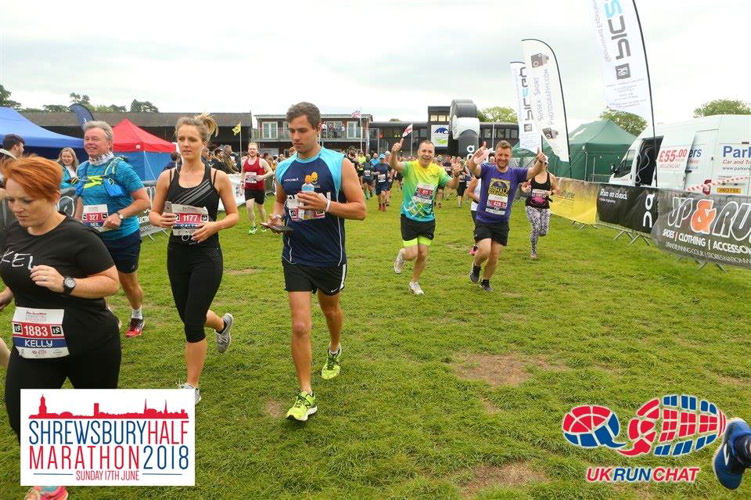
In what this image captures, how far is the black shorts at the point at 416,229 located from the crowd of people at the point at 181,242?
0.01 m

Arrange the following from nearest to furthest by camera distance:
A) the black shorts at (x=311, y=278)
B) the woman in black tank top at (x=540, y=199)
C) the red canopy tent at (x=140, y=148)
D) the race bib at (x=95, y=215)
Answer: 1. the black shorts at (x=311, y=278)
2. the race bib at (x=95, y=215)
3. the woman in black tank top at (x=540, y=199)
4. the red canopy tent at (x=140, y=148)

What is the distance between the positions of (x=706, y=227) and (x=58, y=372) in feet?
30.1

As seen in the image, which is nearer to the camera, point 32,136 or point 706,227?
point 706,227

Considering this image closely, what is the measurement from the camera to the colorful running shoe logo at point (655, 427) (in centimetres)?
300

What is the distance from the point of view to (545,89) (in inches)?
471

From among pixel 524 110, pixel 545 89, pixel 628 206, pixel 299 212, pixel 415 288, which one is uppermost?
pixel 545 89

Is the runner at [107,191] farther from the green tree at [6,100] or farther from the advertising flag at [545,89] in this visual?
the green tree at [6,100]

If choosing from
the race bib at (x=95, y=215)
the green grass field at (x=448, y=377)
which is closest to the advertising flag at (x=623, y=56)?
the green grass field at (x=448, y=377)

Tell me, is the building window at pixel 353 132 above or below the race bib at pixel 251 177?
above

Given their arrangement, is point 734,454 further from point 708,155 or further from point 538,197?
point 708,155

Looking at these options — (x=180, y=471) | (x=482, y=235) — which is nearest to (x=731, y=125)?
(x=482, y=235)

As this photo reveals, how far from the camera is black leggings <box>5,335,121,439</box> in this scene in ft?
7.55

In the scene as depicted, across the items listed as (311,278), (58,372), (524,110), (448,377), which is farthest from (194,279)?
(524,110)

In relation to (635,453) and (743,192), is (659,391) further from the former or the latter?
(743,192)
